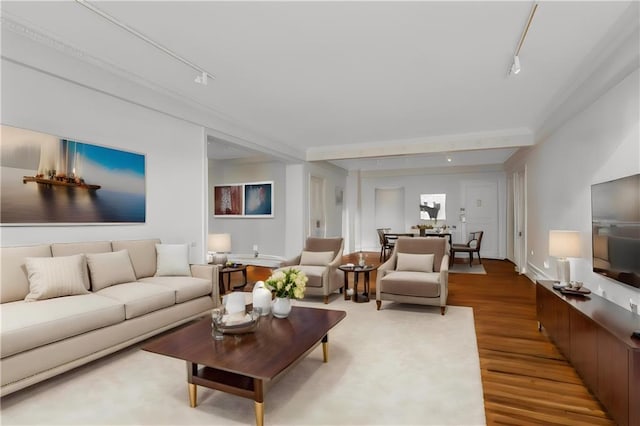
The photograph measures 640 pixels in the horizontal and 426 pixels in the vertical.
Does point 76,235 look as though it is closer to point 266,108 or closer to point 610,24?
point 266,108

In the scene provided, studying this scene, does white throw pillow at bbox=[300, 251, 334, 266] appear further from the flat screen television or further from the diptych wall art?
the flat screen television

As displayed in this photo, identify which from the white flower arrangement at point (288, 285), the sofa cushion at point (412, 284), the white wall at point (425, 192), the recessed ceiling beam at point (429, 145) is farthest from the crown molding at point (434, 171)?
the white flower arrangement at point (288, 285)

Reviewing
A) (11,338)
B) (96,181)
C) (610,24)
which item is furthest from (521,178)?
(11,338)

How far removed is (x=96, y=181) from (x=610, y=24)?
16.0 feet

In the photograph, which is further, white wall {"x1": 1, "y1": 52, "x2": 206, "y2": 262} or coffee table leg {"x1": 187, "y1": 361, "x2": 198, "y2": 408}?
white wall {"x1": 1, "y1": 52, "x2": 206, "y2": 262}

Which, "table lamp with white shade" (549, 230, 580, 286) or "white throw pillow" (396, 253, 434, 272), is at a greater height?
"table lamp with white shade" (549, 230, 580, 286)

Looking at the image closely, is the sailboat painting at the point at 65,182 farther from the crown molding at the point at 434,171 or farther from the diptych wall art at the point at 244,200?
the crown molding at the point at 434,171

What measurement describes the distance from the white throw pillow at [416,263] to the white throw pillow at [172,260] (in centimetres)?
286

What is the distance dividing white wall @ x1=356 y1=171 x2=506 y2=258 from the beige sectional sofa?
7.99 meters

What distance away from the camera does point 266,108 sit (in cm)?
480

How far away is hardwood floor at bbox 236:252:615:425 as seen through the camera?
214cm

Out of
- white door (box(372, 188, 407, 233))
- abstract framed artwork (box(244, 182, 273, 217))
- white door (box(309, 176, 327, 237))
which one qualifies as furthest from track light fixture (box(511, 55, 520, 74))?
white door (box(372, 188, 407, 233))

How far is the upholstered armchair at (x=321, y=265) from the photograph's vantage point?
15.7 ft

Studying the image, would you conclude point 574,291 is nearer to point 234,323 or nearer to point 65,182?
point 234,323
